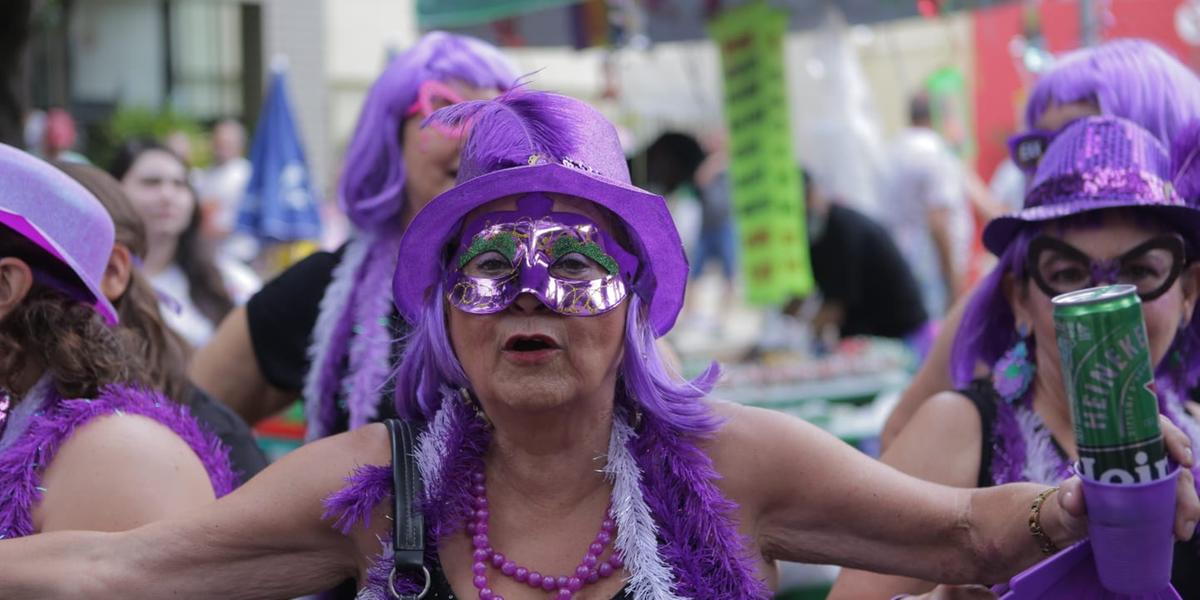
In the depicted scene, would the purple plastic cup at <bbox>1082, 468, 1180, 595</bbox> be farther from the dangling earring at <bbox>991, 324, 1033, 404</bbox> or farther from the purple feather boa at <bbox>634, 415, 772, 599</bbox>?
the dangling earring at <bbox>991, 324, 1033, 404</bbox>

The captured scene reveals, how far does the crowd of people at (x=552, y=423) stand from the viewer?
7.12 ft

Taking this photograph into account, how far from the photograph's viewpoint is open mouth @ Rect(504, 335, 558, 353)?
2.15 m

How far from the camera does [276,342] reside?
342 cm

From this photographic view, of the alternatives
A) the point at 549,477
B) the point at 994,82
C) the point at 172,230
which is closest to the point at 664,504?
the point at 549,477

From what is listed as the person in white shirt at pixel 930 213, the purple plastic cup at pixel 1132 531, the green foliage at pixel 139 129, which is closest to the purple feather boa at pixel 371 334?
the purple plastic cup at pixel 1132 531

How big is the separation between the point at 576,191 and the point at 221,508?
750mm

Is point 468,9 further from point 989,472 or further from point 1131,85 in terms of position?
point 989,472

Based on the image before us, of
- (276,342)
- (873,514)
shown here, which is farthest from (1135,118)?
(276,342)

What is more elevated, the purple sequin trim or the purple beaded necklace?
the purple sequin trim

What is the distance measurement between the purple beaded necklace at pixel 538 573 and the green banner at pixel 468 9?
5.00 m

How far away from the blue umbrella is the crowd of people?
15.0 ft

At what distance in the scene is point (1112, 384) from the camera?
1.79m

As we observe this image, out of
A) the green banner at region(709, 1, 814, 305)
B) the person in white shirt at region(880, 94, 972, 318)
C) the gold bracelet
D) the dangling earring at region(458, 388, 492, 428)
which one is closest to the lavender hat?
the dangling earring at region(458, 388, 492, 428)

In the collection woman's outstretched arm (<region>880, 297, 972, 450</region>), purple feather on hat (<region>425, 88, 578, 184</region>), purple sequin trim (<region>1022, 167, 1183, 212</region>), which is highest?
purple feather on hat (<region>425, 88, 578, 184</region>)
